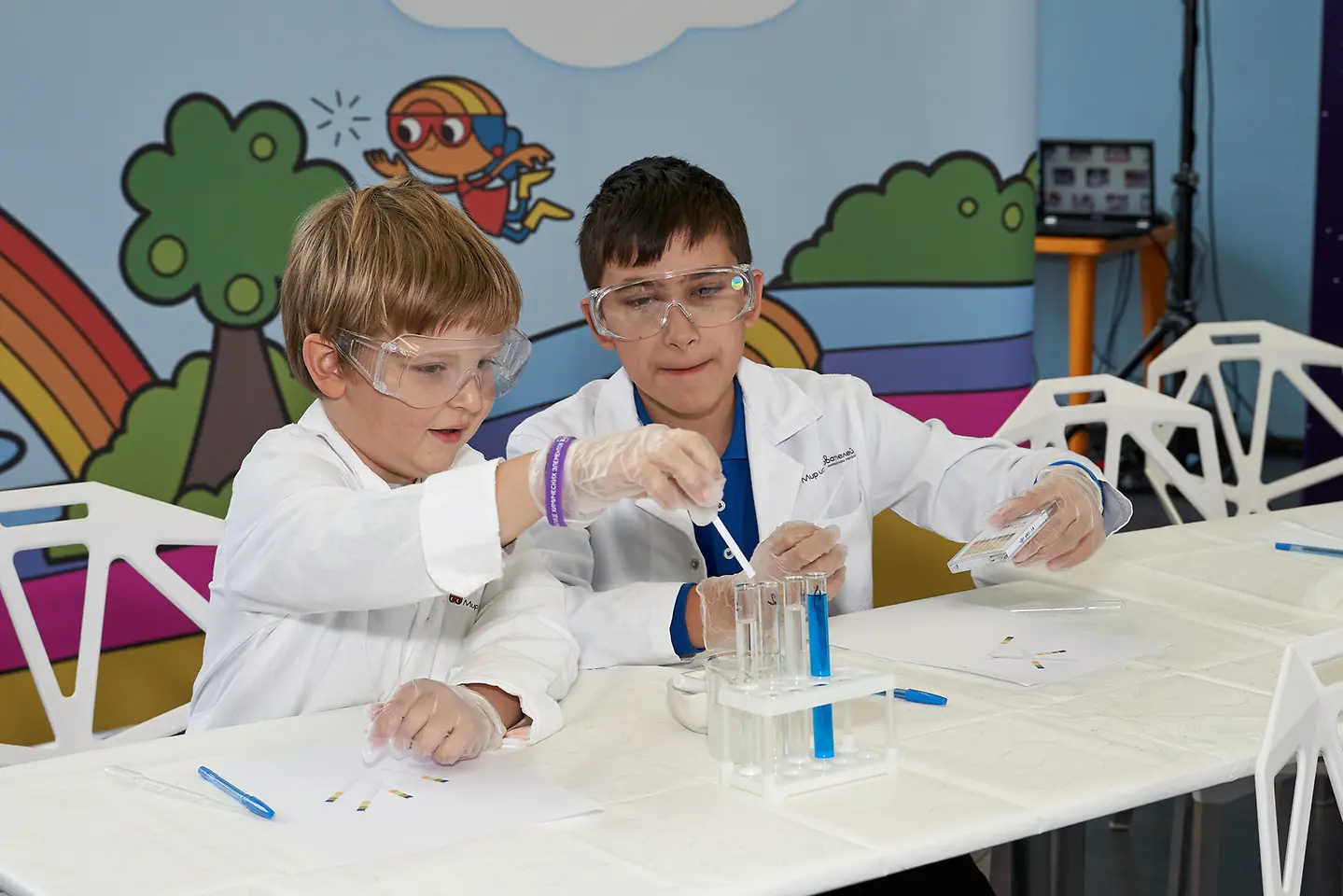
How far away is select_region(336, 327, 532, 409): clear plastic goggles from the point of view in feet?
5.15

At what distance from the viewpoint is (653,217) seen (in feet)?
6.78

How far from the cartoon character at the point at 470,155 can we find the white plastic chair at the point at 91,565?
908mm

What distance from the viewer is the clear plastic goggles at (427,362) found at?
157 centimetres

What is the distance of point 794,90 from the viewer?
316 cm

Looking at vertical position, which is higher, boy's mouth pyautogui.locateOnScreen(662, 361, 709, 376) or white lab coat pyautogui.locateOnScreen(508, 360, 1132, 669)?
boy's mouth pyautogui.locateOnScreen(662, 361, 709, 376)

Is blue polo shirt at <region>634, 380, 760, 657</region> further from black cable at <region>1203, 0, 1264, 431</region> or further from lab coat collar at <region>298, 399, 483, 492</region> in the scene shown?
black cable at <region>1203, 0, 1264, 431</region>

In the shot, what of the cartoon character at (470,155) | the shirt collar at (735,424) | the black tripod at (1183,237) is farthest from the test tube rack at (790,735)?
the black tripod at (1183,237)

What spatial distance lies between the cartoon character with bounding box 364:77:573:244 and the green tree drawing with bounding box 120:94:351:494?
16cm

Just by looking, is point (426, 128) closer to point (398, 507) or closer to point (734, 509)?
point (734, 509)

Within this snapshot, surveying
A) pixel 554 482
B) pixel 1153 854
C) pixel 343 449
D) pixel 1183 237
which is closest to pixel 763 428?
pixel 343 449

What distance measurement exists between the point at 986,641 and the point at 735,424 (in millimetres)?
639

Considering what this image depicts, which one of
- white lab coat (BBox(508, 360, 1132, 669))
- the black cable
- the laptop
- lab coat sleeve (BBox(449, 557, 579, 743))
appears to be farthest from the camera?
the black cable

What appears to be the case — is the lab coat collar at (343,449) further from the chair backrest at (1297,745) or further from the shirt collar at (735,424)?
the chair backrest at (1297,745)

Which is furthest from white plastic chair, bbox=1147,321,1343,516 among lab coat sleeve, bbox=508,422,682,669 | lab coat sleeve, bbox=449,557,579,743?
lab coat sleeve, bbox=449,557,579,743
